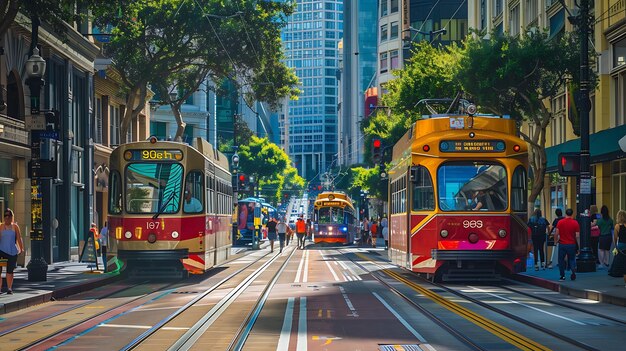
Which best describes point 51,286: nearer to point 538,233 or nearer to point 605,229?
point 538,233

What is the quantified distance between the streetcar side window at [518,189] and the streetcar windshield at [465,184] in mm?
196

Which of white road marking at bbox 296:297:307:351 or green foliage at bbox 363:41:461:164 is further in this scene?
green foliage at bbox 363:41:461:164

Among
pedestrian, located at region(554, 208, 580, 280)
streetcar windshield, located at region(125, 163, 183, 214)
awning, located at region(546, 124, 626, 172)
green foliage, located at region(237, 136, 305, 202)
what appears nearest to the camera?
pedestrian, located at region(554, 208, 580, 280)

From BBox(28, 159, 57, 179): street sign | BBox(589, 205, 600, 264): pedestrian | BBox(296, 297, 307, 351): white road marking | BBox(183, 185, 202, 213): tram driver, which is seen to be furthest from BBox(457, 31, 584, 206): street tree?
BBox(296, 297, 307, 351): white road marking

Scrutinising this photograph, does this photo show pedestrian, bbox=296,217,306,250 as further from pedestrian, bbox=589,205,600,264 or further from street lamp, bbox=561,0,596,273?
street lamp, bbox=561,0,596,273

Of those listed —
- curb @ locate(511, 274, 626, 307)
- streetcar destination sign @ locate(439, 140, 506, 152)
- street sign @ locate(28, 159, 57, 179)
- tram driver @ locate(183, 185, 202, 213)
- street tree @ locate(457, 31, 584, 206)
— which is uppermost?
street tree @ locate(457, 31, 584, 206)

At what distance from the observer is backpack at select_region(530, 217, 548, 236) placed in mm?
29641

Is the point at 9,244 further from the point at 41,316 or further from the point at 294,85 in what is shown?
the point at 294,85

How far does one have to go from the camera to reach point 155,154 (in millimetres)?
26938

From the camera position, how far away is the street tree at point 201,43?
39.3 meters

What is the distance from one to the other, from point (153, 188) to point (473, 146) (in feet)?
27.7

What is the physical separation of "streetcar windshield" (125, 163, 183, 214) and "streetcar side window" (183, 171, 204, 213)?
0.76 ft

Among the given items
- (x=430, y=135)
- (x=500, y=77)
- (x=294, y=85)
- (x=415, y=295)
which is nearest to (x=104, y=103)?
(x=294, y=85)

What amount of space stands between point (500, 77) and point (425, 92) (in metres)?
12.1
